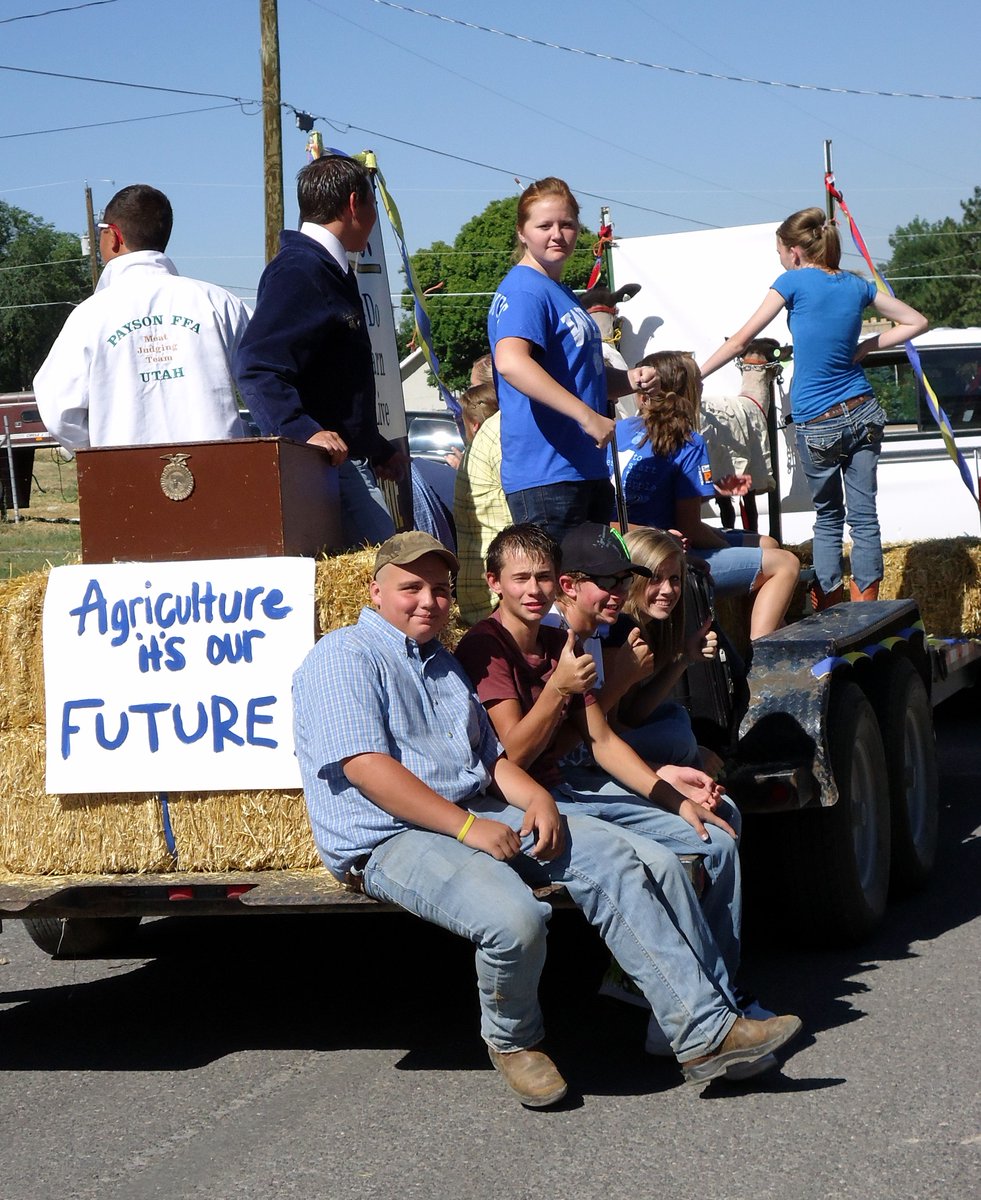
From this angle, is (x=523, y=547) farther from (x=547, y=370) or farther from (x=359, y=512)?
(x=547, y=370)

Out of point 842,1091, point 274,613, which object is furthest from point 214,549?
point 842,1091

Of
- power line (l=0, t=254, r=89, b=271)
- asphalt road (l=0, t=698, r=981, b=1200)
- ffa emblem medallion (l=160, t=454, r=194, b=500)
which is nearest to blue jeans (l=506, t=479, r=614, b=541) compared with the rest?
ffa emblem medallion (l=160, t=454, r=194, b=500)

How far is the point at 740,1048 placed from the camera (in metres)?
3.99

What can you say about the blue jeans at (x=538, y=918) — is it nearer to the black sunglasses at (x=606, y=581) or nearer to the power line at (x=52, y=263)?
the black sunglasses at (x=606, y=581)

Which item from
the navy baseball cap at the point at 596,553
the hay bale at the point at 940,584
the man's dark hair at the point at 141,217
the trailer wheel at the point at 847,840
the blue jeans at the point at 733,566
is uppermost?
the man's dark hair at the point at 141,217

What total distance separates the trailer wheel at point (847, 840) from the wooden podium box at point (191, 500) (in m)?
1.94

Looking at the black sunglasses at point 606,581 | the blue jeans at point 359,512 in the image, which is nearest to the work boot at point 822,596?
the blue jeans at point 359,512

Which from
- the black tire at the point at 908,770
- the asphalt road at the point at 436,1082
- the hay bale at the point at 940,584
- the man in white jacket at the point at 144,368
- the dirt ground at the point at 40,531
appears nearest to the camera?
the asphalt road at the point at 436,1082

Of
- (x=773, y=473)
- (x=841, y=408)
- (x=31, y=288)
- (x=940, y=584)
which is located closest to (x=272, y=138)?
(x=773, y=473)

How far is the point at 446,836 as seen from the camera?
13.5 ft

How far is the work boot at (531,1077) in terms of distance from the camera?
13.0 feet

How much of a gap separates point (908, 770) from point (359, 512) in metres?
2.44

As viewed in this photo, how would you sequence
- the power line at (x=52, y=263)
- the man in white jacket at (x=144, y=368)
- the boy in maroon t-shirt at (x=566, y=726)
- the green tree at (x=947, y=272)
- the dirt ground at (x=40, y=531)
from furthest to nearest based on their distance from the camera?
the green tree at (x=947, y=272) → the power line at (x=52, y=263) → the dirt ground at (x=40, y=531) → the man in white jacket at (x=144, y=368) → the boy in maroon t-shirt at (x=566, y=726)

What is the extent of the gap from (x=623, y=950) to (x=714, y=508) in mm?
8709
